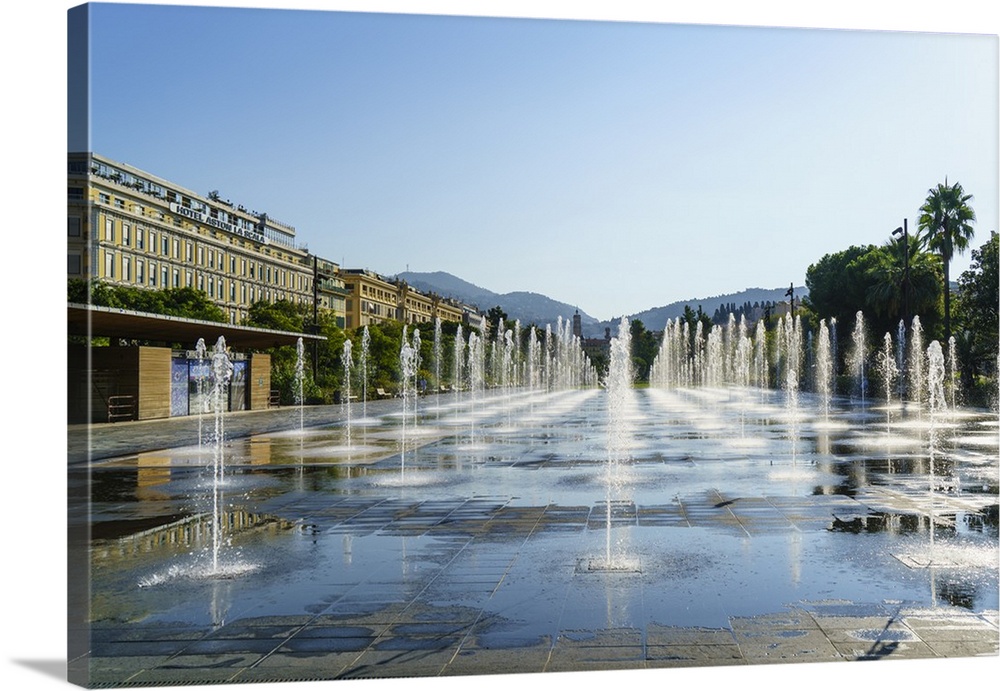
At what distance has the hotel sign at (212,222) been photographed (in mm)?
69188

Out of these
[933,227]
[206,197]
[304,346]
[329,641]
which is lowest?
[329,641]

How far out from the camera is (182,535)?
31.5 feet

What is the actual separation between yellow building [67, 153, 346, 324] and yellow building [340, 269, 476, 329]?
2.50 m

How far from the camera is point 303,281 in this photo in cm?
8381

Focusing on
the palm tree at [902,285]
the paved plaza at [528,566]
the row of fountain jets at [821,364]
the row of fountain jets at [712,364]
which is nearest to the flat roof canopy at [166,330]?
the row of fountain jets at [712,364]

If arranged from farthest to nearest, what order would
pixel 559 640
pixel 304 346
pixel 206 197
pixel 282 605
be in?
1. pixel 206 197
2. pixel 304 346
3. pixel 282 605
4. pixel 559 640

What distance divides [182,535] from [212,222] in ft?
221

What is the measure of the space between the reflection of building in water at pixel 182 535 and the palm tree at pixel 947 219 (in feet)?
112

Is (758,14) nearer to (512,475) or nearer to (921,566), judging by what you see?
(921,566)

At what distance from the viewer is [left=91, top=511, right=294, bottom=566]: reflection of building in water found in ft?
29.0

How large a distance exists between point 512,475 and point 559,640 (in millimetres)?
7647

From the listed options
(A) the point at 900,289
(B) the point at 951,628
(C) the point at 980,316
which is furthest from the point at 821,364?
(B) the point at 951,628

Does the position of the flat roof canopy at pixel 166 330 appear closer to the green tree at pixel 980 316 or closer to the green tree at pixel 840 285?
the green tree at pixel 980 316

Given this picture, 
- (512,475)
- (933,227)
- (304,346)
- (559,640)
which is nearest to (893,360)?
(933,227)
